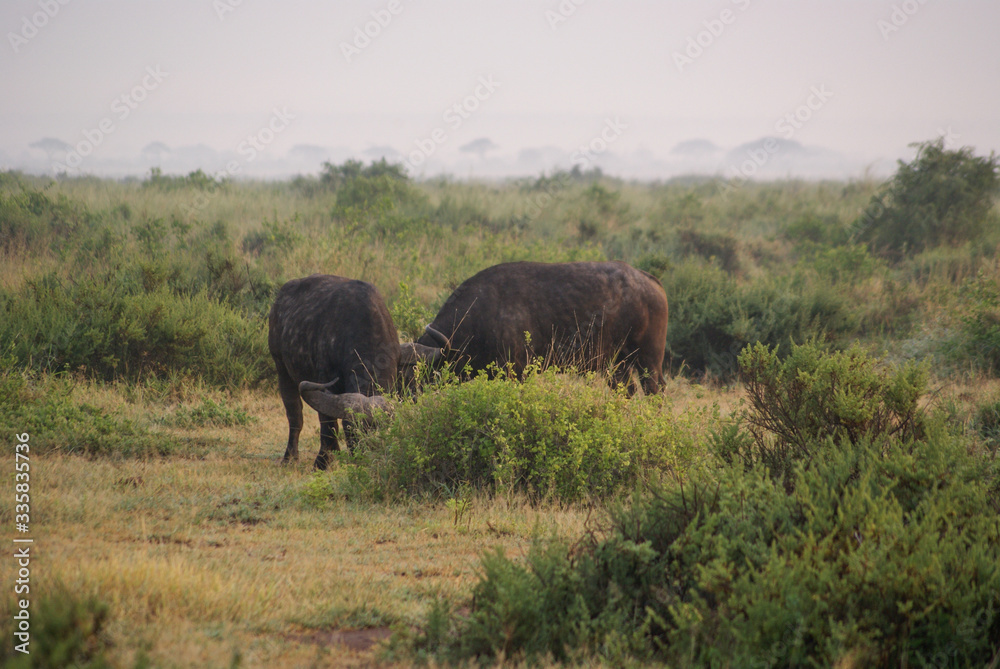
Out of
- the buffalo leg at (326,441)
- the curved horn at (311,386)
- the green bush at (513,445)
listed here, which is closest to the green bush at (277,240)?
the buffalo leg at (326,441)

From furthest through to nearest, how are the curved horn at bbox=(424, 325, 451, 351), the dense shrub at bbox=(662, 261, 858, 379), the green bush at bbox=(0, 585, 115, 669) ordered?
1. the dense shrub at bbox=(662, 261, 858, 379)
2. the curved horn at bbox=(424, 325, 451, 351)
3. the green bush at bbox=(0, 585, 115, 669)

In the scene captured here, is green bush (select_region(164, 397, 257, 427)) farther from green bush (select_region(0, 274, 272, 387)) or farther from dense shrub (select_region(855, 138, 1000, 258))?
dense shrub (select_region(855, 138, 1000, 258))

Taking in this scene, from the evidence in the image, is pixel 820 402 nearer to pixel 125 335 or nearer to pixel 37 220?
pixel 125 335

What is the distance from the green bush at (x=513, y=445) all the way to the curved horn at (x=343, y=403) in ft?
0.78

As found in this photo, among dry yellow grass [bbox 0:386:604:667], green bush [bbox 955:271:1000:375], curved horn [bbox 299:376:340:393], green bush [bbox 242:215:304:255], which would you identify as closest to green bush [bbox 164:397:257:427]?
dry yellow grass [bbox 0:386:604:667]

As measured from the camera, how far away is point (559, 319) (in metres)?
8.85

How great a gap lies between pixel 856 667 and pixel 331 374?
5.31m

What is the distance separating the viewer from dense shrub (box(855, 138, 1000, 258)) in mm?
17500

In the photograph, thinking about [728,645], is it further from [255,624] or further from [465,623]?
[255,624]

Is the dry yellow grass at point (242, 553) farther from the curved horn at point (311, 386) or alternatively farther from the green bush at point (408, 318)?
the green bush at point (408, 318)

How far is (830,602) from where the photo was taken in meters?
3.11

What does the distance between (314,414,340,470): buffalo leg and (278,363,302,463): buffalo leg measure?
0.43 metres

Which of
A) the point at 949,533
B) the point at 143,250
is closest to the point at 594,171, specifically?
the point at 143,250

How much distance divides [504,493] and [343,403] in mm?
1633
